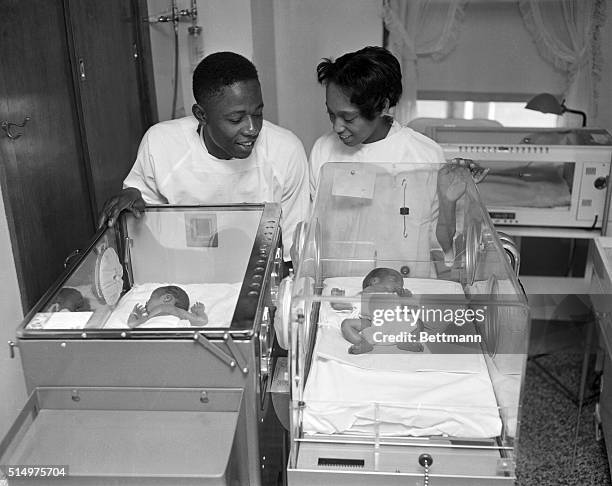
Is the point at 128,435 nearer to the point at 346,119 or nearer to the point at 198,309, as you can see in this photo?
the point at 198,309

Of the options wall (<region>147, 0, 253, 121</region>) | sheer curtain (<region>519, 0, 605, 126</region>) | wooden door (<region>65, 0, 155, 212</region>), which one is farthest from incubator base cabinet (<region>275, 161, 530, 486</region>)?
sheer curtain (<region>519, 0, 605, 126</region>)

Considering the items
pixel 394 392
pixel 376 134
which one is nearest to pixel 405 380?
pixel 394 392

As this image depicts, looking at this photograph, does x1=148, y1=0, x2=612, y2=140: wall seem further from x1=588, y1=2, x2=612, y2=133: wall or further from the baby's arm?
the baby's arm

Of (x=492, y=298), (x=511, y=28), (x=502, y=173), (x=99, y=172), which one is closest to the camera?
(x=492, y=298)

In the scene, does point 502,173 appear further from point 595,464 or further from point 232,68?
point 232,68

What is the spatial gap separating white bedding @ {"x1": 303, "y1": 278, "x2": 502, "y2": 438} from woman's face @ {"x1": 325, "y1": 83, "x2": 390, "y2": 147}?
2.18 feet

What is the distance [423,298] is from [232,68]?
32.0 inches

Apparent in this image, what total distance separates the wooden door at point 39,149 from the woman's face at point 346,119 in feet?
2.59

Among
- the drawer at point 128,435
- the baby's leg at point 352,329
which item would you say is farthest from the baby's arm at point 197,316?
the baby's leg at point 352,329

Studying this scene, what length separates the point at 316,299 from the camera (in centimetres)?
125

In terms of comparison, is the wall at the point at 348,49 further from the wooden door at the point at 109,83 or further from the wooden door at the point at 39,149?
the wooden door at the point at 39,149

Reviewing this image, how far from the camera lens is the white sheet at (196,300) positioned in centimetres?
124

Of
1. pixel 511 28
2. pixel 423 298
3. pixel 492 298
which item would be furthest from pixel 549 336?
pixel 423 298

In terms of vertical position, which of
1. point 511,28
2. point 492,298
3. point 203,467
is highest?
point 511,28
